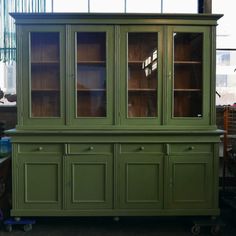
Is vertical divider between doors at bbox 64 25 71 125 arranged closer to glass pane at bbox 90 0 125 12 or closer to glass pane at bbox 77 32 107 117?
glass pane at bbox 77 32 107 117

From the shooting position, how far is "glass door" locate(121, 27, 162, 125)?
9.31 ft

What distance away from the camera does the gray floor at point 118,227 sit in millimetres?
2787

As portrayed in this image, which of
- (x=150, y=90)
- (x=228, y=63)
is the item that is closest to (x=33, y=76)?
(x=150, y=90)

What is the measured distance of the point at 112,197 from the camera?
283cm

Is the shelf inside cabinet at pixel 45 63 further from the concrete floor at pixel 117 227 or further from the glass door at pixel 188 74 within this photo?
the concrete floor at pixel 117 227

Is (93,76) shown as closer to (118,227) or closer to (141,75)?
(141,75)

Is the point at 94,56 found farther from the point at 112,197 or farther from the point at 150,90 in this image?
the point at 112,197

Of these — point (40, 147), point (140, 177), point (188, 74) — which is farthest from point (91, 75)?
point (140, 177)

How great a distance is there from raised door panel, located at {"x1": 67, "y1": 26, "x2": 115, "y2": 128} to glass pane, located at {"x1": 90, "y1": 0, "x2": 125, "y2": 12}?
1.00m

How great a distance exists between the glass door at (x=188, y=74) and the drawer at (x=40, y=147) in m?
1.13

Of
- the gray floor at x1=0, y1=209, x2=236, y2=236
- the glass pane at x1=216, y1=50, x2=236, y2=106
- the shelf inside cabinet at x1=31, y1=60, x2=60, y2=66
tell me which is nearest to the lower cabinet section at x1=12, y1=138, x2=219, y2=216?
the gray floor at x1=0, y1=209, x2=236, y2=236

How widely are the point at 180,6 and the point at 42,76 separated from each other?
1.98 m

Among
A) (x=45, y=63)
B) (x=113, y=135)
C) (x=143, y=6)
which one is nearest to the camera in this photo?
(x=113, y=135)

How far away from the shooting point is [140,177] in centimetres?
283
